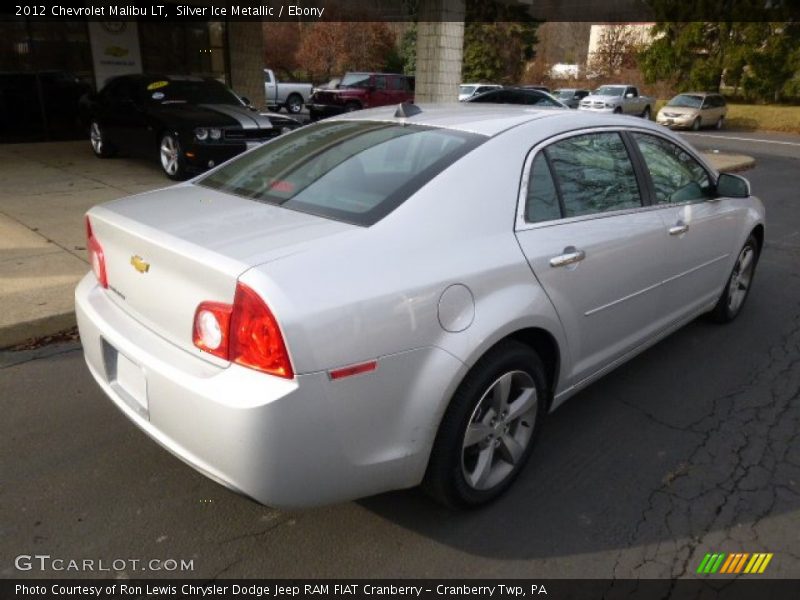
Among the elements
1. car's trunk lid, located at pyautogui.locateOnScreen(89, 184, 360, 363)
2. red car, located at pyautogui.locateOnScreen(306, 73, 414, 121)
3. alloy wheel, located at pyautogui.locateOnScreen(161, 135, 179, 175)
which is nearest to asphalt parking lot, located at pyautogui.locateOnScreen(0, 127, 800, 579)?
car's trunk lid, located at pyautogui.locateOnScreen(89, 184, 360, 363)

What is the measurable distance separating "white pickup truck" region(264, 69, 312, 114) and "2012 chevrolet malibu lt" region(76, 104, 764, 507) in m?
23.1

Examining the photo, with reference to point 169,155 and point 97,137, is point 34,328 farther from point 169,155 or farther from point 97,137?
point 97,137

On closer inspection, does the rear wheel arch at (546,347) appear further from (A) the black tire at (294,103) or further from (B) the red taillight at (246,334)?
(A) the black tire at (294,103)

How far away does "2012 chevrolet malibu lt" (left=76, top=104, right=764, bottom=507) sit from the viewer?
6.41 ft

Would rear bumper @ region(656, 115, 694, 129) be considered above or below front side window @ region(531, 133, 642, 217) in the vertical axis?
below

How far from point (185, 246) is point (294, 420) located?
29.5 inches

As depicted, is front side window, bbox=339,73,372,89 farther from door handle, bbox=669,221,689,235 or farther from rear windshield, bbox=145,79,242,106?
door handle, bbox=669,221,689,235

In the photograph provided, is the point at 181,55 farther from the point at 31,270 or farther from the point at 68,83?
the point at 31,270

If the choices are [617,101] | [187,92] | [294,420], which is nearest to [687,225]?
[294,420]

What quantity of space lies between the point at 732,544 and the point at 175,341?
228cm

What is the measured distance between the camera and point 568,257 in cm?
267

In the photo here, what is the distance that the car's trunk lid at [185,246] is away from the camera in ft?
6.75

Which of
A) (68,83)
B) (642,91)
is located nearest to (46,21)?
(68,83)

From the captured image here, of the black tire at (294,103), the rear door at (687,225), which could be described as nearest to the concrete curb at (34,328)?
the rear door at (687,225)
